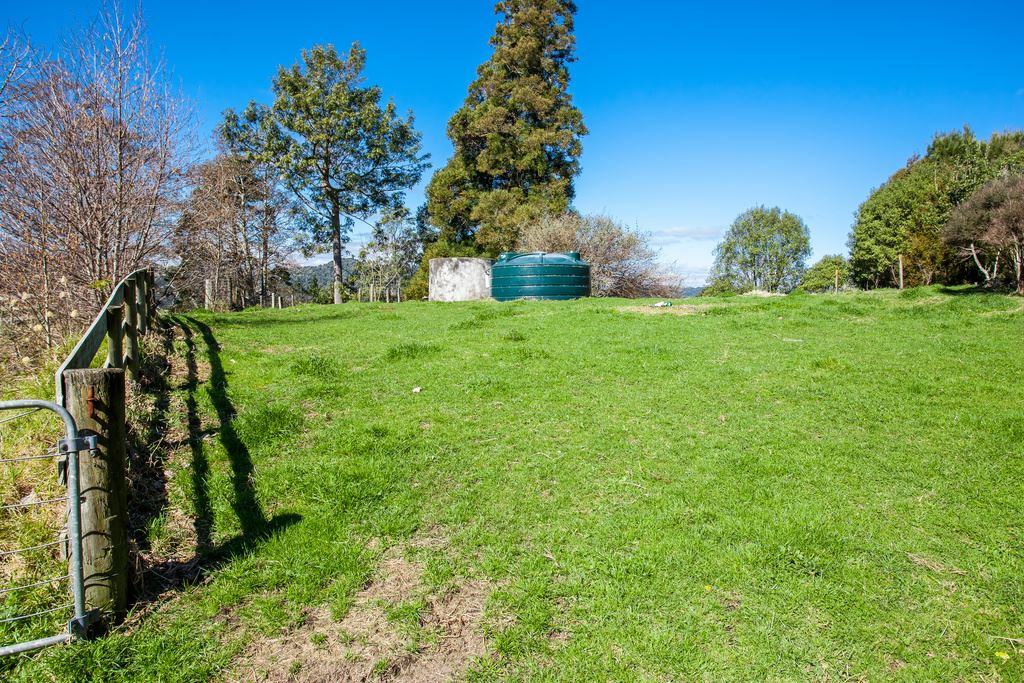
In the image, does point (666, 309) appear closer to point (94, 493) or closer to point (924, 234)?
point (94, 493)

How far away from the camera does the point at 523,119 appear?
30203 mm

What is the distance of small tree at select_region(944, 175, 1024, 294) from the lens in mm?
14039

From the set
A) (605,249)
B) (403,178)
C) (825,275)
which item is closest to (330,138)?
(403,178)

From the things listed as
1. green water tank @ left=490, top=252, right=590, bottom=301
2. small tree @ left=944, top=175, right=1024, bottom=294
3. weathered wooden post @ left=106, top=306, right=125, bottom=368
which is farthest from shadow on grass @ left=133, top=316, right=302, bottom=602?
small tree @ left=944, top=175, right=1024, bottom=294

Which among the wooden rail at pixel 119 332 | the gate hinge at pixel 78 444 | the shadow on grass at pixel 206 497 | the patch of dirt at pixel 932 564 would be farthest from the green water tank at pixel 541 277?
the gate hinge at pixel 78 444

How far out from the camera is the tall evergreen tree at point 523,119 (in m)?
29.3

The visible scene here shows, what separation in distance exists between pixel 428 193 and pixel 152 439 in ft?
95.2

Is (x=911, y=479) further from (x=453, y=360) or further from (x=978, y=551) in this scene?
(x=453, y=360)

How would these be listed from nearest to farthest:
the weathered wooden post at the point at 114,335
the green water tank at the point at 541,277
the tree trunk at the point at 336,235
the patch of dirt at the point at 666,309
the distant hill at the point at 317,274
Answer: the weathered wooden post at the point at 114,335, the patch of dirt at the point at 666,309, the green water tank at the point at 541,277, the tree trunk at the point at 336,235, the distant hill at the point at 317,274

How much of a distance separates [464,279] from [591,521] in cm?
1636

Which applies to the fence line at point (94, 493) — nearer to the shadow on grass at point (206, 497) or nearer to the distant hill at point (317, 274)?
the shadow on grass at point (206, 497)

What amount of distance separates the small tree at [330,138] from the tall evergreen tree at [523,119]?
4638 millimetres

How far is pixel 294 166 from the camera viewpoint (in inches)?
1054

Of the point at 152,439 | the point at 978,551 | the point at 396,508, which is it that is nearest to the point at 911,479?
the point at 978,551
